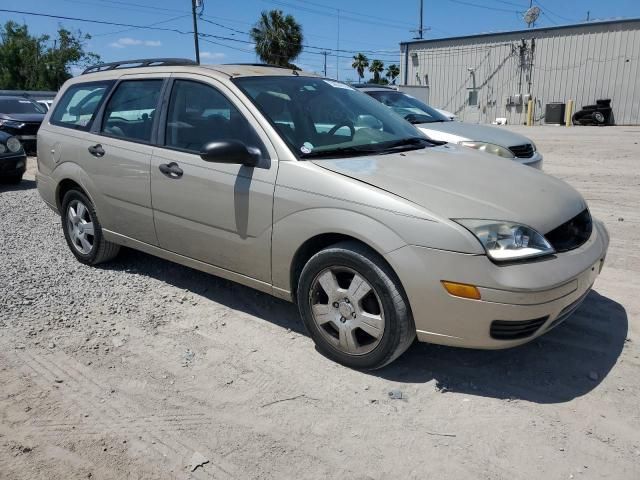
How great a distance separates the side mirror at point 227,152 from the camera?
3391mm

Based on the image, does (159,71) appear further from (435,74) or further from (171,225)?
(435,74)

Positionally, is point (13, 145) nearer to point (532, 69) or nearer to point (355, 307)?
point (355, 307)

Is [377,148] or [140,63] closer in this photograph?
[377,148]

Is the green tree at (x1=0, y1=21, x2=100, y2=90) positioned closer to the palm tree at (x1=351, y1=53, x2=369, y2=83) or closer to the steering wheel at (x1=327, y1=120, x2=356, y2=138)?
the palm tree at (x1=351, y1=53, x2=369, y2=83)

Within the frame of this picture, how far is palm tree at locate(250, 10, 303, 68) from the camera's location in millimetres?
42969

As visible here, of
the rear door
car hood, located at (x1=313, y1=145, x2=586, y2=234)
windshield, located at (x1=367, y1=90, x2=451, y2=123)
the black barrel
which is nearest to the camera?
car hood, located at (x1=313, y1=145, x2=586, y2=234)

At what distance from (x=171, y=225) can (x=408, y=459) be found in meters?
2.43

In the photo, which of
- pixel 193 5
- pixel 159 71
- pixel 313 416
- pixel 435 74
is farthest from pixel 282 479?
pixel 435 74

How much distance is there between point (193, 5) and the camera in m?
30.0

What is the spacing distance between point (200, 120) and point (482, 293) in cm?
235

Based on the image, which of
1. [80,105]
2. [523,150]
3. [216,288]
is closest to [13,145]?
[80,105]

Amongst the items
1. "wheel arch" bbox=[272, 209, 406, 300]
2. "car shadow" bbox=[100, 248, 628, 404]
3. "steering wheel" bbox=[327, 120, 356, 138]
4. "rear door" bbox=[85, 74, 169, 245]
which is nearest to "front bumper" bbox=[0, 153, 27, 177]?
"rear door" bbox=[85, 74, 169, 245]

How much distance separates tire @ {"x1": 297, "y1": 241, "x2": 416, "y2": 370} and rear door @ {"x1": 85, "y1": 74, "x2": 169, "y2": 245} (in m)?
1.62

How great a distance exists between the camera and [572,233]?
3285 mm
